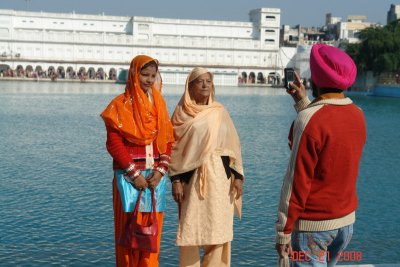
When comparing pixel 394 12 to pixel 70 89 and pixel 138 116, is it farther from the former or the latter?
pixel 138 116

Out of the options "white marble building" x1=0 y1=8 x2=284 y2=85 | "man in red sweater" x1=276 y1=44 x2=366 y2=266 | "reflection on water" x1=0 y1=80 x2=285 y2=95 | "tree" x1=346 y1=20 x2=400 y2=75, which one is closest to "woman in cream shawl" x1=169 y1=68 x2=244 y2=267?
"man in red sweater" x1=276 y1=44 x2=366 y2=266

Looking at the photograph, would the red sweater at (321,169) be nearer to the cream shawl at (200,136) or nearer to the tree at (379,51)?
the cream shawl at (200,136)

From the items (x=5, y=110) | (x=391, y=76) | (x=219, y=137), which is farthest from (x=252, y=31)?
(x=219, y=137)

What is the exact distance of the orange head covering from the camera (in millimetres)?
3209

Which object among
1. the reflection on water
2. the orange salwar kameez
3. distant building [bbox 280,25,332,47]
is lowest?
the reflection on water

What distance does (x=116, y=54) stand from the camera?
63062 mm

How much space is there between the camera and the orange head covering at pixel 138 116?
10.5 ft

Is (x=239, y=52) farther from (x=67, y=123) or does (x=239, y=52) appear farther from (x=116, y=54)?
(x=67, y=123)

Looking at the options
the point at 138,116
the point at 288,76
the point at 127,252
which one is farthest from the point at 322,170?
the point at 127,252

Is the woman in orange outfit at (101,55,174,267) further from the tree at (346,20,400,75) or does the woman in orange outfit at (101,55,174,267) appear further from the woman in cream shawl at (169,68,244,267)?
the tree at (346,20,400,75)

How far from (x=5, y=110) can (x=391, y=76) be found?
3584 centimetres

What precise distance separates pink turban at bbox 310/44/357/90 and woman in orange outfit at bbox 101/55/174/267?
1097 millimetres

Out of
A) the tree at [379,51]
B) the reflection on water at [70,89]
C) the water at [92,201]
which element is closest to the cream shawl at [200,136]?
the water at [92,201]

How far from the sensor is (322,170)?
7.79 ft
